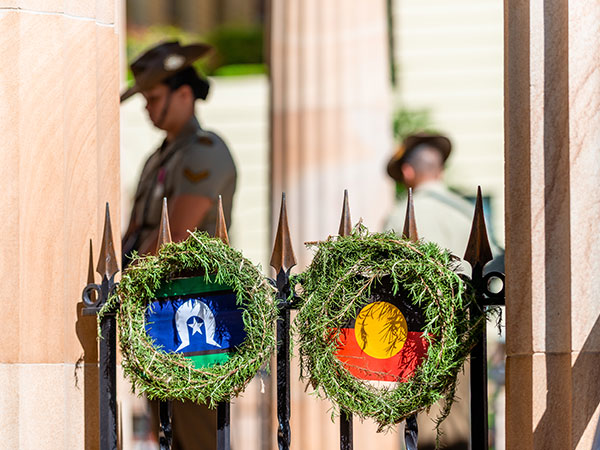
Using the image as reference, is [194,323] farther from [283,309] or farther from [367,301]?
[367,301]

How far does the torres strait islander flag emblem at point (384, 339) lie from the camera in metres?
3.79

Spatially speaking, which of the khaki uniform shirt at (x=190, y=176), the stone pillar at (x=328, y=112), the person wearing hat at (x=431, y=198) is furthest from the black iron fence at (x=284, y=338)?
the stone pillar at (x=328, y=112)

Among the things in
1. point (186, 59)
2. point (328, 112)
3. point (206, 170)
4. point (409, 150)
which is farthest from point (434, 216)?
point (186, 59)

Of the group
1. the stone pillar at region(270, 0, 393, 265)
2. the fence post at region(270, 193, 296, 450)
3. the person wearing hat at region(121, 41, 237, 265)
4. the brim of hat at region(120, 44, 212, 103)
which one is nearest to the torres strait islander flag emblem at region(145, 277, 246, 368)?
the fence post at region(270, 193, 296, 450)

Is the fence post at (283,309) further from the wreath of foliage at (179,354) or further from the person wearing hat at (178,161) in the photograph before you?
the person wearing hat at (178,161)

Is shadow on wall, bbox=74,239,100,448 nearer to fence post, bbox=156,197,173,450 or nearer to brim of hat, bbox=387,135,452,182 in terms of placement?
fence post, bbox=156,197,173,450

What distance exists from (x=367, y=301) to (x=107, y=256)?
934 millimetres

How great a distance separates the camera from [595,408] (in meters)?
3.56

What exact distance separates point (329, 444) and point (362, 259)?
313cm

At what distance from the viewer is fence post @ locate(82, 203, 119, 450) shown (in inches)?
161

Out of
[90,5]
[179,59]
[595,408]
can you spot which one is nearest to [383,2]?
[179,59]

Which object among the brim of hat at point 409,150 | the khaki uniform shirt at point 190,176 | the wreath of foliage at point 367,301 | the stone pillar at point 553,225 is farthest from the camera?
the brim of hat at point 409,150

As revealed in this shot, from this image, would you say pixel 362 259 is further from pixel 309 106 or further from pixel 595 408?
pixel 309 106

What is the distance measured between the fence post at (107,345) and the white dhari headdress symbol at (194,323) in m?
0.26
